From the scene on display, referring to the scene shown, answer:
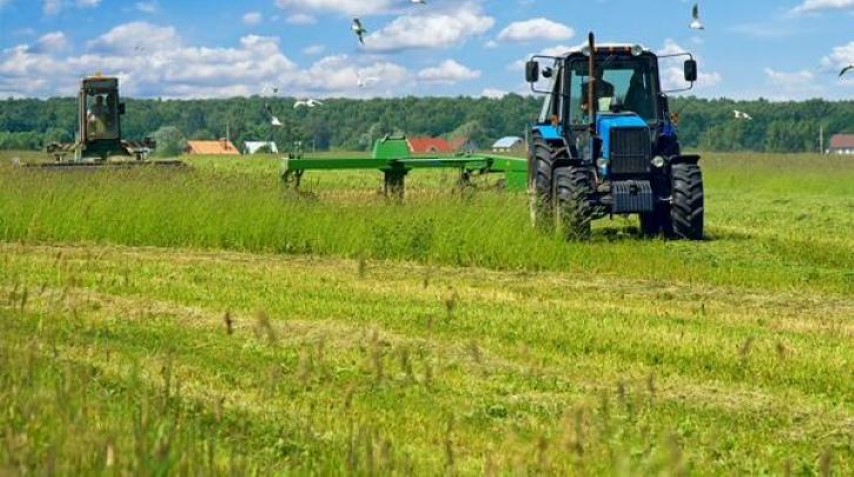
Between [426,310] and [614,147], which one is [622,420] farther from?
[614,147]

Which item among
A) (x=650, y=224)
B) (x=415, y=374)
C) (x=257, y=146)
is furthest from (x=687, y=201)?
(x=257, y=146)

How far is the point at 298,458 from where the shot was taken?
18.0 feet

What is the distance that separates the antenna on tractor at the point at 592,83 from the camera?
651 inches

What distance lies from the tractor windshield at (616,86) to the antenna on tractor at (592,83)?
0.49 ft

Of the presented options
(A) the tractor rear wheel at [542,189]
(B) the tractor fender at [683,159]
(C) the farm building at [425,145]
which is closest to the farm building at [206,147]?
(C) the farm building at [425,145]

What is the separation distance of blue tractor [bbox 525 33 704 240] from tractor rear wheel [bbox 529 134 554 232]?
1cm

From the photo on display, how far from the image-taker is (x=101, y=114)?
3206 cm

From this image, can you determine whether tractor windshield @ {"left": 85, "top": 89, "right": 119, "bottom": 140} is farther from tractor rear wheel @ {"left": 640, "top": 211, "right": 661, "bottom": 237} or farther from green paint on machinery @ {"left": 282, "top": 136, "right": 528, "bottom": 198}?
tractor rear wheel @ {"left": 640, "top": 211, "right": 661, "bottom": 237}

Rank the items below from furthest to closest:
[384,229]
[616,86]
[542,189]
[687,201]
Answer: [616,86], [542,189], [687,201], [384,229]

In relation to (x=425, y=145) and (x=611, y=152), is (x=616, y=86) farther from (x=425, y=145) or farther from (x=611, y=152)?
(x=425, y=145)

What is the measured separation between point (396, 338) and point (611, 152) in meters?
7.97

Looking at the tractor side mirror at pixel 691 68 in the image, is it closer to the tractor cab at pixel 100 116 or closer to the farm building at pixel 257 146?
the tractor cab at pixel 100 116

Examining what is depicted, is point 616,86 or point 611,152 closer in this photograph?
point 611,152

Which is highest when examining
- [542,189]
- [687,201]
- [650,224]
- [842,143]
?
[842,143]
